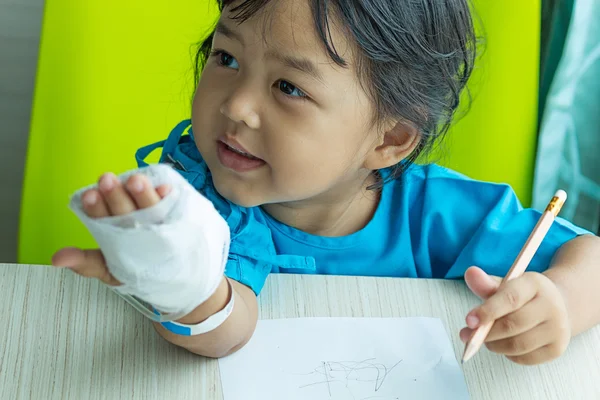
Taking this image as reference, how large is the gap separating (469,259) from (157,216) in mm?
515

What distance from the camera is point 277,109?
81 centimetres

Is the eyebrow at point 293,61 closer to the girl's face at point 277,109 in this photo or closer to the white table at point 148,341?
the girl's face at point 277,109

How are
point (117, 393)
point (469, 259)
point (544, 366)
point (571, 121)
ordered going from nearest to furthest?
1. point (117, 393)
2. point (544, 366)
3. point (469, 259)
4. point (571, 121)

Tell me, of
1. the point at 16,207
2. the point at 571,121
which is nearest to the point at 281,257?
the point at 571,121

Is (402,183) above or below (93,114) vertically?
above

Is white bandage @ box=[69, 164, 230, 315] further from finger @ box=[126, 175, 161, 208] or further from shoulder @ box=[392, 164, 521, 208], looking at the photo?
shoulder @ box=[392, 164, 521, 208]

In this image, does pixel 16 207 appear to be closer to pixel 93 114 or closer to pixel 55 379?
pixel 93 114

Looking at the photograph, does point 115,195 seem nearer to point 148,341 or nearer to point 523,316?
point 148,341

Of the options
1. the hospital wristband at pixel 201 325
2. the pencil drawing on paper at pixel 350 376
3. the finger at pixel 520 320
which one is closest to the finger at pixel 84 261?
the hospital wristband at pixel 201 325

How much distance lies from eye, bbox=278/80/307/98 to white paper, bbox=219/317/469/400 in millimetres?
234

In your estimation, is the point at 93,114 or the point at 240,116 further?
the point at 93,114

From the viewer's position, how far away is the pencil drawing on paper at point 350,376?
72cm

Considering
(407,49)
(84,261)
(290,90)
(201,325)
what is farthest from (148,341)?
(407,49)

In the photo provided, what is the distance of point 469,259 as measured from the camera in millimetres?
955
